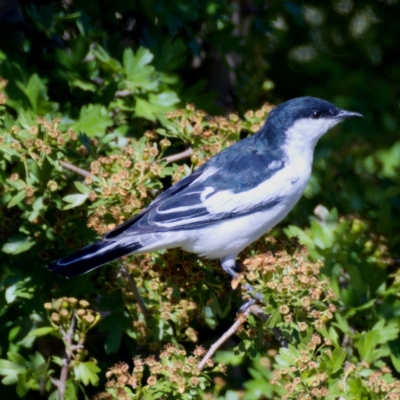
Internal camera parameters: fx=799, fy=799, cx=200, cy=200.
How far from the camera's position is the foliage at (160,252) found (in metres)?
2.77

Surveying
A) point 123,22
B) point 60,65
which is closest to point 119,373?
point 60,65

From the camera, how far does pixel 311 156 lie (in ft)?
12.1

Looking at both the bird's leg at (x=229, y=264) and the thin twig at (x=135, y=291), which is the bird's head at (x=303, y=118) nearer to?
the bird's leg at (x=229, y=264)

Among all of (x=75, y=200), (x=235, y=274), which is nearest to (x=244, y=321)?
(x=235, y=274)

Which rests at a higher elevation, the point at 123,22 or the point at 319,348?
the point at 123,22

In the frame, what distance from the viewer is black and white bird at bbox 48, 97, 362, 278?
3223 millimetres

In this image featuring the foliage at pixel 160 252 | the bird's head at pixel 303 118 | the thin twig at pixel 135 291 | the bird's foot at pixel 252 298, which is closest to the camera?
the foliage at pixel 160 252

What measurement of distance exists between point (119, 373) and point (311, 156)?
154 centimetres

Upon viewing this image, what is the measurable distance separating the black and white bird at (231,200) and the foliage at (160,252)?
68 millimetres

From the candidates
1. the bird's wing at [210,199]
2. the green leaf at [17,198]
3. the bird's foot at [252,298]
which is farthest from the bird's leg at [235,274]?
the green leaf at [17,198]

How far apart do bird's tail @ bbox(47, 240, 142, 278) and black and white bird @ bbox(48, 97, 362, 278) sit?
6cm

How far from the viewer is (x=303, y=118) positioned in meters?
3.68

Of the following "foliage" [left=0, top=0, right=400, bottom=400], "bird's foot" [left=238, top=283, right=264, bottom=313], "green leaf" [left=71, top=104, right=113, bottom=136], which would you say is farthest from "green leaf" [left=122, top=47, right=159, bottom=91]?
"bird's foot" [left=238, top=283, right=264, bottom=313]

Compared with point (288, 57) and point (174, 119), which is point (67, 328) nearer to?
point (174, 119)
